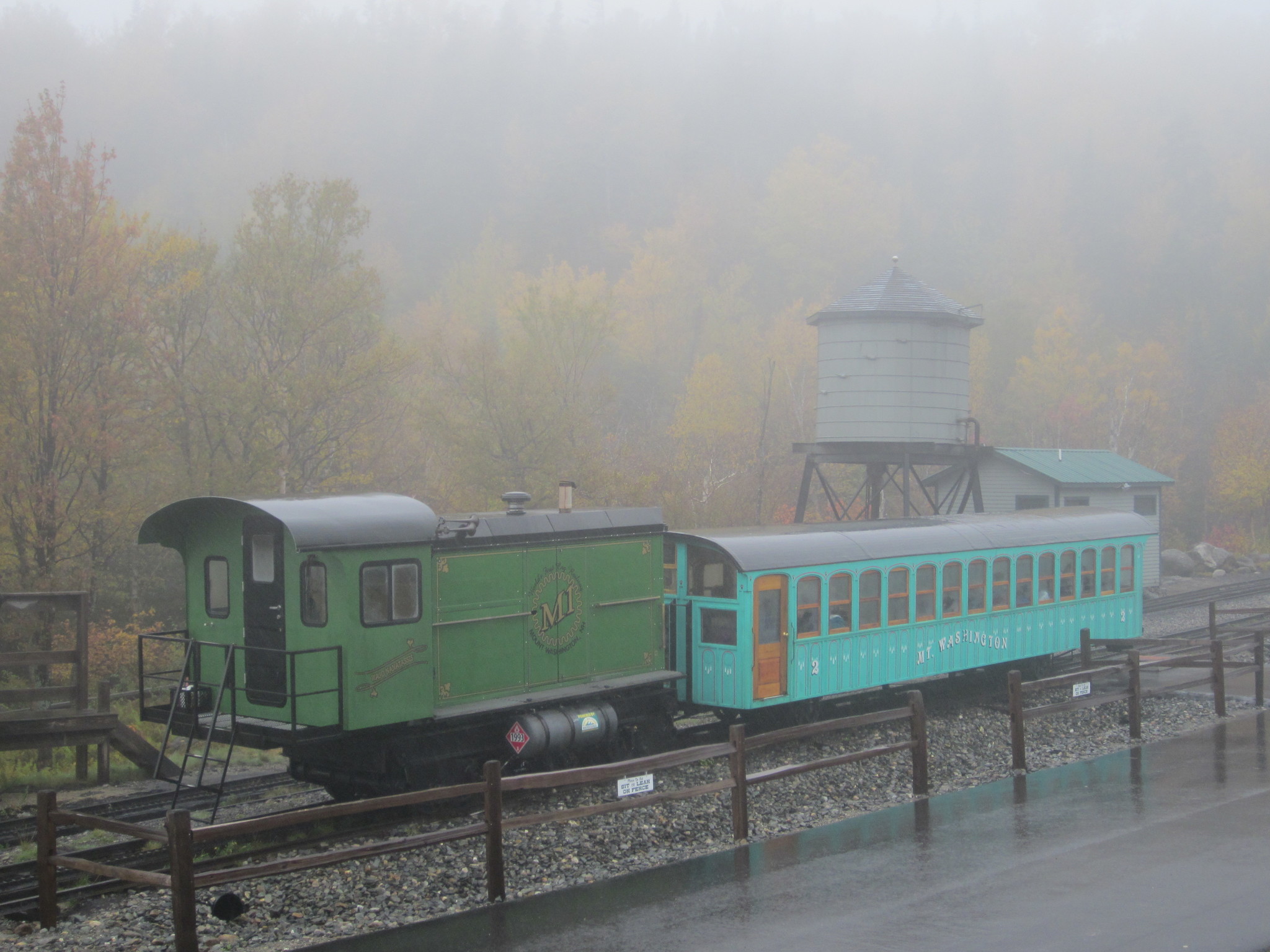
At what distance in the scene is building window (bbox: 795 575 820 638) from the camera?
14.1m

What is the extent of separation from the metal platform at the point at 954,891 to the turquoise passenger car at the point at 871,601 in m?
3.63

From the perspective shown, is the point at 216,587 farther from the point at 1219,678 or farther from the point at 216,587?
the point at 1219,678

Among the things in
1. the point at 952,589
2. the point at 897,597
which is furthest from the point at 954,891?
the point at 952,589

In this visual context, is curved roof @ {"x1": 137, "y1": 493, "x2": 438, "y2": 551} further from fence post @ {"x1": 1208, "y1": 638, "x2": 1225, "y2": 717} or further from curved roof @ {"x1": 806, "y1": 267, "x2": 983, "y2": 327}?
curved roof @ {"x1": 806, "y1": 267, "x2": 983, "y2": 327}

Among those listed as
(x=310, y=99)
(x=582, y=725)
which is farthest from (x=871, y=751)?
(x=310, y=99)

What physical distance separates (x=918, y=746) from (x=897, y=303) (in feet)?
55.4

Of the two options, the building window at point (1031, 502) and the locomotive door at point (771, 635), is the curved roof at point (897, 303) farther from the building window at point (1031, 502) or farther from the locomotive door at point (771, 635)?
the locomotive door at point (771, 635)

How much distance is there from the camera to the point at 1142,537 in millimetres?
20375

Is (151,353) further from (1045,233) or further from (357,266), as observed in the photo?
(1045,233)

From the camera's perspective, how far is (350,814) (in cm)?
853

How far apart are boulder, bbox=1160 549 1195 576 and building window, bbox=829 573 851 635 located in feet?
95.1

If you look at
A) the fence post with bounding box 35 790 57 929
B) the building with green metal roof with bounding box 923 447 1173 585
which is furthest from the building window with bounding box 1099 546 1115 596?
the fence post with bounding box 35 790 57 929

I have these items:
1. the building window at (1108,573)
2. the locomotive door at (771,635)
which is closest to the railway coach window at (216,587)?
the locomotive door at (771,635)

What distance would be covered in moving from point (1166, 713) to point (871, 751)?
24.2ft
